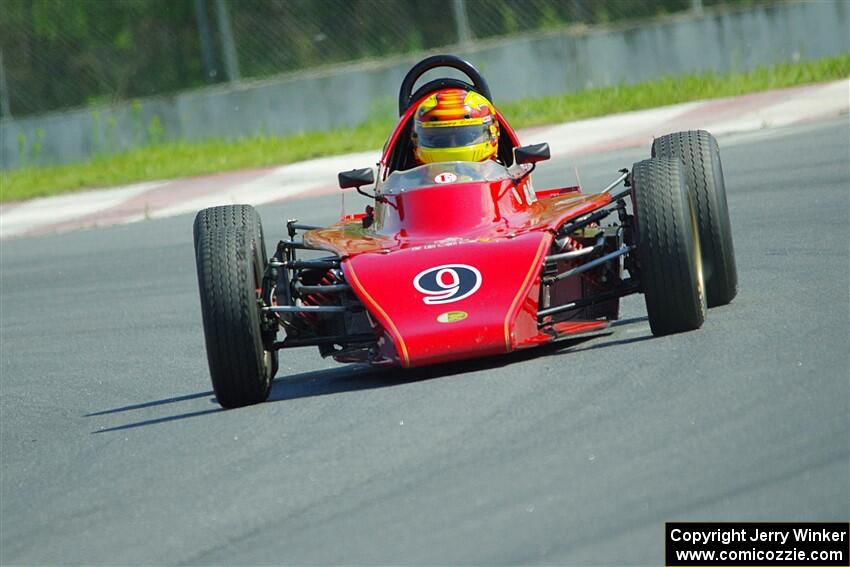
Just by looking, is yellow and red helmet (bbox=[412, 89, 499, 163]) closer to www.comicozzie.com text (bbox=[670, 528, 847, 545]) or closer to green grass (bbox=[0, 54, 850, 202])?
www.comicozzie.com text (bbox=[670, 528, 847, 545])

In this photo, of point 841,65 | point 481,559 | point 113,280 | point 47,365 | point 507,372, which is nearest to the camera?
point 481,559

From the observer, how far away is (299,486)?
19.8 ft

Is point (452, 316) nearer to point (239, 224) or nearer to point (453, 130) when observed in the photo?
point (239, 224)

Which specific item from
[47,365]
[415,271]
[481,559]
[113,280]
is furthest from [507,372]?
[113,280]

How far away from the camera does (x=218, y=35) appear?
2042cm

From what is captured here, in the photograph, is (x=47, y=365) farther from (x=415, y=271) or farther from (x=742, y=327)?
(x=742, y=327)

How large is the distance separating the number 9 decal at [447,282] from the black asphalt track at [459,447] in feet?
1.23

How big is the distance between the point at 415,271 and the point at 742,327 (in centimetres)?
154

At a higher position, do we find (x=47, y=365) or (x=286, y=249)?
(x=286, y=249)

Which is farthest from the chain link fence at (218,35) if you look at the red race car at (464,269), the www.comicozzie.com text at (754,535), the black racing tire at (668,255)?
the www.comicozzie.com text at (754,535)

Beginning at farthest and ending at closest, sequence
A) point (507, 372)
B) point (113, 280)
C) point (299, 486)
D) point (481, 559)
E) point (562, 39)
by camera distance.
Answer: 1. point (562, 39)
2. point (113, 280)
3. point (507, 372)
4. point (299, 486)
5. point (481, 559)

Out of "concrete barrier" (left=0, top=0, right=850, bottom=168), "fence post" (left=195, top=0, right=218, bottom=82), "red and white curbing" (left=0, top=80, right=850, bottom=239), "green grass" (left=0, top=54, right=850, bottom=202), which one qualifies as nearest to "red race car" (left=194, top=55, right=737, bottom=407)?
"red and white curbing" (left=0, top=80, right=850, bottom=239)

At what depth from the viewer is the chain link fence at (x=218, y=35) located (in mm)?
20297

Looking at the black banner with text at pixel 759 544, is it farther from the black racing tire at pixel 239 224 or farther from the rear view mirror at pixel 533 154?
the rear view mirror at pixel 533 154
